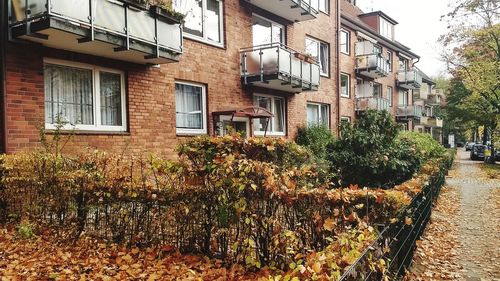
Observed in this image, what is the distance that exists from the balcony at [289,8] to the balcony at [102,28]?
567cm

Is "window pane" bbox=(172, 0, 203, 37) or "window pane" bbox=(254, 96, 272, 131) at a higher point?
"window pane" bbox=(172, 0, 203, 37)

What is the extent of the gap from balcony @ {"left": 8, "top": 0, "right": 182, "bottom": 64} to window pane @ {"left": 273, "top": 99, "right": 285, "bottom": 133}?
7262 millimetres

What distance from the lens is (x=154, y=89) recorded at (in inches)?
440

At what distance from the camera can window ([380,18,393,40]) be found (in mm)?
33531

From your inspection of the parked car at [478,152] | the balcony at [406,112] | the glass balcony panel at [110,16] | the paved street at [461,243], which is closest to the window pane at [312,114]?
the paved street at [461,243]

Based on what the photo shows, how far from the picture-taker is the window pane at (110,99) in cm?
1007

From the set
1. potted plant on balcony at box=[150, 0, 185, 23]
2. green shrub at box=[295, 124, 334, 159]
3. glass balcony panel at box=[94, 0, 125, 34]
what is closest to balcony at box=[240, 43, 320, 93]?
green shrub at box=[295, 124, 334, 159]

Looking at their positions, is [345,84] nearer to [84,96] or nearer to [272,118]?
[272,118]

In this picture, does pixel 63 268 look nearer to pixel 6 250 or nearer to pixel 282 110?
pixel 6 250

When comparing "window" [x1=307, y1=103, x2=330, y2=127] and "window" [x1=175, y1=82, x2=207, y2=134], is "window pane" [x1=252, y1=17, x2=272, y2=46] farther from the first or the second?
"window" [x1=307, y1=103, x2=330, y2=127]

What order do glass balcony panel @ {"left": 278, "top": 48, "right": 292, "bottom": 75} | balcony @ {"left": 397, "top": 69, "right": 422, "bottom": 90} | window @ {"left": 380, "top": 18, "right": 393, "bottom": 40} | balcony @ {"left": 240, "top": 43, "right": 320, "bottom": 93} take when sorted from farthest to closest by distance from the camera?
balcony @ {"left": 397, "top": 69, "right": 422, "bottom": 90}
window @ {"left": 380, "top": 18, "right": 393, "bottom": 40}
glass balcony panel @ {"left": 278, "top": 48, "right": 292, "bottom": 75}
balcony @ {"left": 240, "top": 43, "right": 320, "bottom": 93}

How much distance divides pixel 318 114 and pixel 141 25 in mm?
12758

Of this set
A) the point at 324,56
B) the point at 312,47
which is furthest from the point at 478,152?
the point at 312,47

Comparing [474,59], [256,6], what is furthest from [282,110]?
[474,59]
